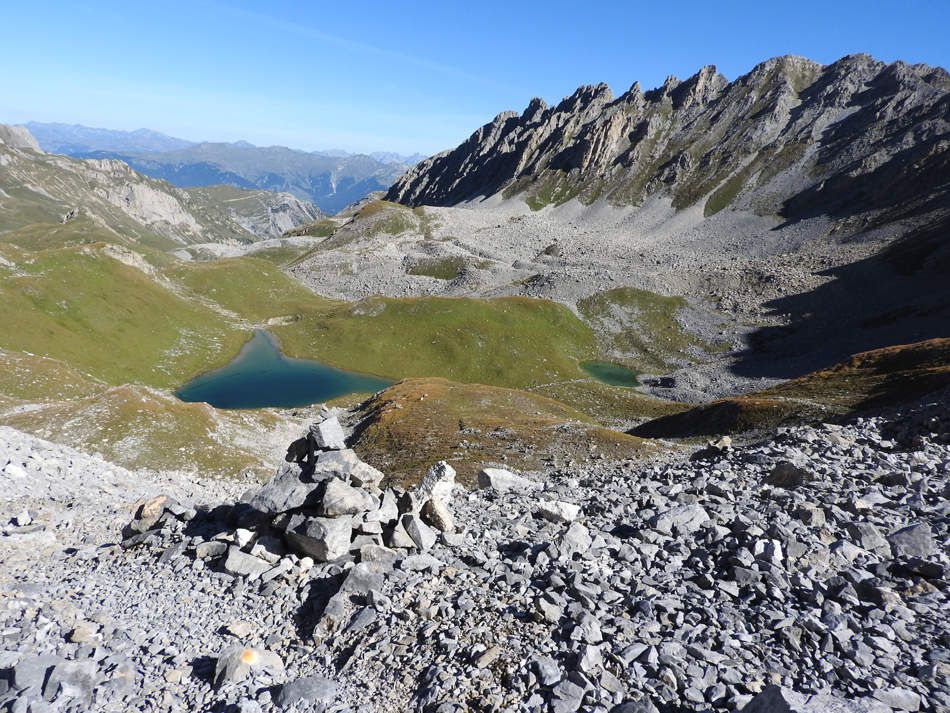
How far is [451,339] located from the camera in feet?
360

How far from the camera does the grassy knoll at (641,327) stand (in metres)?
114

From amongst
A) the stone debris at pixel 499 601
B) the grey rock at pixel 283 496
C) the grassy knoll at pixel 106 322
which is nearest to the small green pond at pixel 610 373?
the grassy knoll at pixel 106 322

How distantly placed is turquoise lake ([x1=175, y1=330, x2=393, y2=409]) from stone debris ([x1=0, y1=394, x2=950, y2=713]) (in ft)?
212

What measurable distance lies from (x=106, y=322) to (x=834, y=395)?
113880 millimetres

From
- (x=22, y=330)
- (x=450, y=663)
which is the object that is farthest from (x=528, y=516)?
(x=22, y=330)

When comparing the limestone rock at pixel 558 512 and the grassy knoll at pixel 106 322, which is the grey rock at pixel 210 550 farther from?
the grassy knoll at pixel 106 322

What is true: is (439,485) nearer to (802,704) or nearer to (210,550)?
(210,550)

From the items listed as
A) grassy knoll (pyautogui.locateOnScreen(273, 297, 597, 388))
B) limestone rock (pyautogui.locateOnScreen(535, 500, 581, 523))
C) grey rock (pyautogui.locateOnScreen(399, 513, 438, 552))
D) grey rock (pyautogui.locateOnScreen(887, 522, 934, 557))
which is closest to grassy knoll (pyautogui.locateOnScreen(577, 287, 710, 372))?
grassy knoll (pyautogui.locateOnScreen(273, 297, 597, 388))

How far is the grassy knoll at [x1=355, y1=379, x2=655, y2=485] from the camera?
129ft

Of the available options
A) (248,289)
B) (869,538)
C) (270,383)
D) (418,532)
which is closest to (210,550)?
(418,532)

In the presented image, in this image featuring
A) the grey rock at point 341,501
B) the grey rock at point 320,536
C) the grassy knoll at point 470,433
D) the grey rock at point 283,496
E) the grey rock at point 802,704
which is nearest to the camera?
the grey rock at point 802,704

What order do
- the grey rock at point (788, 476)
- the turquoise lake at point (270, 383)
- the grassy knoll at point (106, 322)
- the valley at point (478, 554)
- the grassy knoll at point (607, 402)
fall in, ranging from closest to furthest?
the valley at point (478, 554) → the grey rock at point (788, 476) → the grassy knoll at point (607, 402) → the grassy knoll at point (106, 322) → the turquoise lake at point (270, 383)

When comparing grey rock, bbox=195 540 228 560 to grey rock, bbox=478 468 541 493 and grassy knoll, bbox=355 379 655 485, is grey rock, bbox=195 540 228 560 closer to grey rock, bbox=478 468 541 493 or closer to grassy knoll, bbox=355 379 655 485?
grey rock, bbox=478 468 541 493

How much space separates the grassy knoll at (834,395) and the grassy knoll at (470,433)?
12058 millimetres
